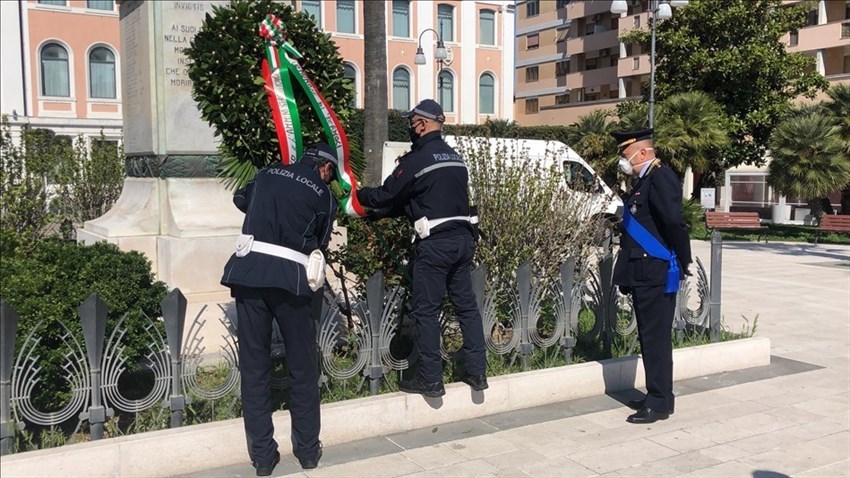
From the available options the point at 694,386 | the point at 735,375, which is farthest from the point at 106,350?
the point at 735,375

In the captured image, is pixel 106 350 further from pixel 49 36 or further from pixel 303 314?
pixel 49 36

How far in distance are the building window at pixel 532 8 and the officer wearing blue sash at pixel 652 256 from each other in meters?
60.1

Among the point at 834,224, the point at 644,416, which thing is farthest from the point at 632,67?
the point at 644,416

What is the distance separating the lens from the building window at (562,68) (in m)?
59.2

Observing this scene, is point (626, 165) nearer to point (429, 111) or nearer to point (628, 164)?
point (628, 164)

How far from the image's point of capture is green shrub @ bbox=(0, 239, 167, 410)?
14.1ft

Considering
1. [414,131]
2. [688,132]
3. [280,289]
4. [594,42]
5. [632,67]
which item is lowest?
[280,289]

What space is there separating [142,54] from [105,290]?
188 inches

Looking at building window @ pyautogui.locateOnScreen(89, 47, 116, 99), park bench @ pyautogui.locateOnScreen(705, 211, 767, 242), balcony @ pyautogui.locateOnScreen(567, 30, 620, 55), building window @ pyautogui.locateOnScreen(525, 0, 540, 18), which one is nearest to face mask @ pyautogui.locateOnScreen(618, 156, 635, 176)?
park bench @ pyautogui.locateOnScreen(705, 211, 767, 242)

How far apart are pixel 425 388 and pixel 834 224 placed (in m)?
19.7

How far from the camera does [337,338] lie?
18.0ft

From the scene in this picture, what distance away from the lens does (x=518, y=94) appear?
65000mm

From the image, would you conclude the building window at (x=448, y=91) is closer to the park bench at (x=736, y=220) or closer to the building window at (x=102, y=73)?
the building window at (x=102, y=73)

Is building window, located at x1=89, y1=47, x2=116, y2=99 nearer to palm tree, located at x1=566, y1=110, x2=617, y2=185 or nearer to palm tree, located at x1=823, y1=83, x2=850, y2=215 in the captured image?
palm tree, located at x1=566, y1=110, x2=617, y2=185
